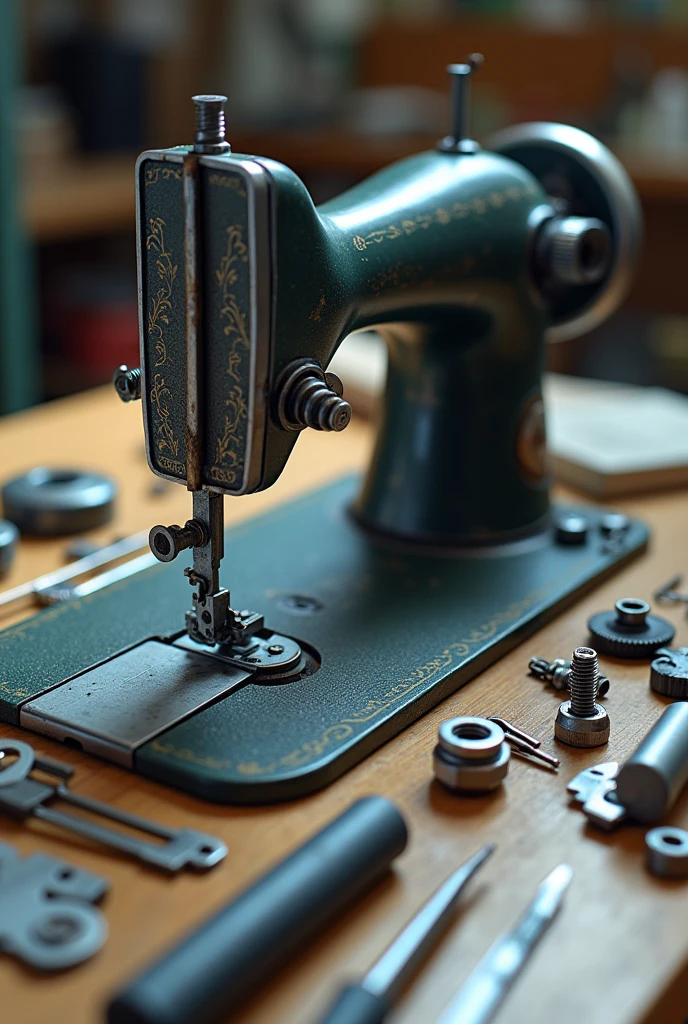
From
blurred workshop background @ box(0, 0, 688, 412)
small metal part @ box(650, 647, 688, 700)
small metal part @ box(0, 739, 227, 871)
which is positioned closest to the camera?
small metal part @ box(0, 739, 227, 871)

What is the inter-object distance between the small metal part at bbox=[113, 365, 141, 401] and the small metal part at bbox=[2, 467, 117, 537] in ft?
1.15

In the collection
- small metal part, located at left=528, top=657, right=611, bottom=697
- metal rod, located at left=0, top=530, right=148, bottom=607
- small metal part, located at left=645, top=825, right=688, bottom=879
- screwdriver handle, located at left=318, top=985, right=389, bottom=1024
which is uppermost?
screwdriver handle, located at left=318, top=985, right=389, bottom=1024

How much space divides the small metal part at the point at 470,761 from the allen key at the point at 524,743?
4cm

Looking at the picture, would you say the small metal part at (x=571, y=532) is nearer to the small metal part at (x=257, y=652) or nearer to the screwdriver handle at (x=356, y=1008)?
the small metal part at (x=257, y=652)

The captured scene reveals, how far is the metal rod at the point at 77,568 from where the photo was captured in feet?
3.66

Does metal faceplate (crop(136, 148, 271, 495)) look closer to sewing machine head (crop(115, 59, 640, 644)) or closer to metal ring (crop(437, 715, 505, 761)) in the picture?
sewing machine head (crop(115, 59, 640, 644))

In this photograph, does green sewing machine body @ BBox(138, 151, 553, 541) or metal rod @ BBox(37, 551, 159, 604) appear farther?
metal rod @ BBox(37, 551, 159, 604)

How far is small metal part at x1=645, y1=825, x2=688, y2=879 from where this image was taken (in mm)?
765

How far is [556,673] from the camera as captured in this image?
1.00m

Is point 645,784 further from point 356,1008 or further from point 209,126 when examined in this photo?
point 209,126

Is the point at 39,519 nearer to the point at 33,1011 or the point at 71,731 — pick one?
the point at 71,731

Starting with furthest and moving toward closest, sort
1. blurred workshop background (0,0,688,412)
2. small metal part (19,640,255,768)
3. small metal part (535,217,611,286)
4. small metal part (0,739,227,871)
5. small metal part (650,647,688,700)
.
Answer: blurred workshop background (0,0,688,412), small metal part (535,217,611,286), small metal part (650,647,688,700), small metal part (19,640,255,768), small metal part (0,739,227,871)

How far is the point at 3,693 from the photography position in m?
0.91

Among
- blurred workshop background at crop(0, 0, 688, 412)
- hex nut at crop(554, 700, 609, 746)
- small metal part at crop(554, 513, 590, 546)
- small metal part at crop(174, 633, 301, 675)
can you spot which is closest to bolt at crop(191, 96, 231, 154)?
small metal part at crop(174, 633, 301, 675)
